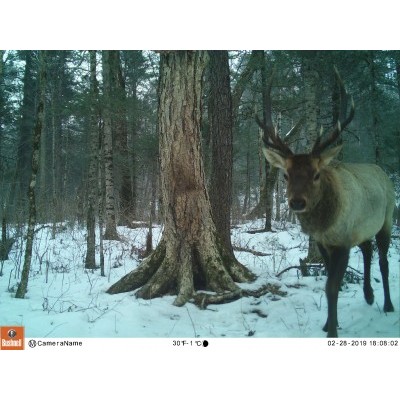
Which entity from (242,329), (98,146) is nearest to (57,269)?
(98,146)

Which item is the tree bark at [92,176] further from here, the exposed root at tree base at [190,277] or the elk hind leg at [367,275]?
the elk hind leg at [367,275]

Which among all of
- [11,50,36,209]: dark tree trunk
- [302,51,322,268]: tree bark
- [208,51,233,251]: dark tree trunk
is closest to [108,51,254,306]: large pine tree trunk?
[208,51,233,251]: dark tree trunk

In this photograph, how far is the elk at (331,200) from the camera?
10.8ft

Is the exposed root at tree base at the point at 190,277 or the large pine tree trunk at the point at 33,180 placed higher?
the large pine tree trunk at the point at 33,180

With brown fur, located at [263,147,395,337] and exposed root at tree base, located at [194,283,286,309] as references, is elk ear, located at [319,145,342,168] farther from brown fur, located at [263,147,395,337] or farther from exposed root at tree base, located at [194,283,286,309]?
exposed root at tree base, located at [194,283,286,309]

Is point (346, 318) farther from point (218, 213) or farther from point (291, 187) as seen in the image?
point (218, 213)

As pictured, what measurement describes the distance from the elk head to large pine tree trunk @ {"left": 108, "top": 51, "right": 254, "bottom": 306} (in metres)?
1.35

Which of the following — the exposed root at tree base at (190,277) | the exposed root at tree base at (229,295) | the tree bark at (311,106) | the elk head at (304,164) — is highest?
the tree bark at (311,106)

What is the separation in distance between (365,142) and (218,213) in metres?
4.64
